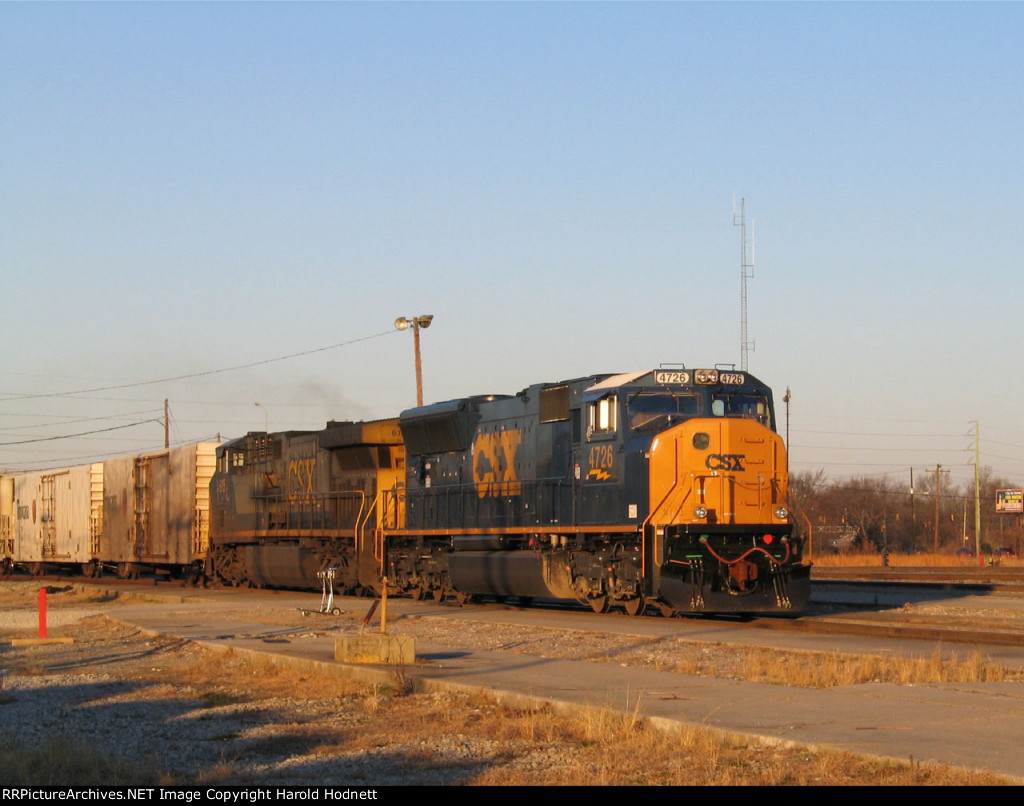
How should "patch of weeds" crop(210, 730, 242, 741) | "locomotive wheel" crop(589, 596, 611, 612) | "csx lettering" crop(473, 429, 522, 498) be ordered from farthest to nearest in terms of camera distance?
"csx lettering" crop(473, 429, 522, 498) → "locomotive wheel" crop(589, 596, 611, 612) → "patch of weeds" crop(210, 730, 242, 741)

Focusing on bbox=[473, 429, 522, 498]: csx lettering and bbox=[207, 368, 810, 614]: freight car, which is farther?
bbox=[473, 429, 522, 498]: csx lettering

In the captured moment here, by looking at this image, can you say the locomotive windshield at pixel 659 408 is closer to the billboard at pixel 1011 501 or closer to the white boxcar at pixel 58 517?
the white boxcar at pixel 58 517

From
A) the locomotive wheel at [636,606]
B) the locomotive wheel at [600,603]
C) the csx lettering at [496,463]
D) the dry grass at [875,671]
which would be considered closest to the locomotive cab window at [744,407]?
the locomotive wheel at [636,606]

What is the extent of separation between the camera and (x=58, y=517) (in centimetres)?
4447

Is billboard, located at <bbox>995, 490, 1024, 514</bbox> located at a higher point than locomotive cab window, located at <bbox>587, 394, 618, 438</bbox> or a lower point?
lower

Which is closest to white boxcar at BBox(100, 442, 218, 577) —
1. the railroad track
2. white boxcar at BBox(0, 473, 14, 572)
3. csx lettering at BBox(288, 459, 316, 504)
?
the railroad track

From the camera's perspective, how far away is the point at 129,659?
16.2m

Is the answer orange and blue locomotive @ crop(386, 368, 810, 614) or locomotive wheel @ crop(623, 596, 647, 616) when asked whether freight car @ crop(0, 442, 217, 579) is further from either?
locomotive wheel @ crop(623, 596, 647, 616)

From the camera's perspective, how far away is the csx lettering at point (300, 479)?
30.2m

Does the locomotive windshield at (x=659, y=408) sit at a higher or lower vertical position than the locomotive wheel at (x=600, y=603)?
higher

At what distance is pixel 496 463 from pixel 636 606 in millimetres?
4602

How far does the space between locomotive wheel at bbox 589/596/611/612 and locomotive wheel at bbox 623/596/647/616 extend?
2.00 ft

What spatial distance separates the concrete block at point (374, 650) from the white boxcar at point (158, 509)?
22486 mm

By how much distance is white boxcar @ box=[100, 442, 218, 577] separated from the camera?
3528 cm
